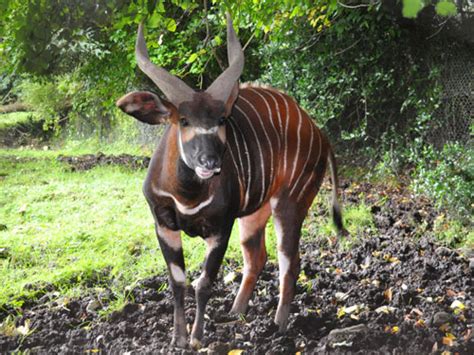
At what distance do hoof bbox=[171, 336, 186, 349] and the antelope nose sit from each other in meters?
1.01

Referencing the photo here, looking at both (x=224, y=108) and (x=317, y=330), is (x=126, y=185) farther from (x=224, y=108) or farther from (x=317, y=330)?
(x=224, y=108)

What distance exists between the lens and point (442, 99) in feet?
23.2

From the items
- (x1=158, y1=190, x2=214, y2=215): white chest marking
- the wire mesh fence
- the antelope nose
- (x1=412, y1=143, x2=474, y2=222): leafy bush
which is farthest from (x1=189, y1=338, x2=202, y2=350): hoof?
the wire mesh fence

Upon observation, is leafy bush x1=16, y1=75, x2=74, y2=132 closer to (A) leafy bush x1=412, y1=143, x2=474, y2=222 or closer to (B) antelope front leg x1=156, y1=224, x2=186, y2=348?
(A) leafy bush x1=412, y1=143, x2=474, y2=222

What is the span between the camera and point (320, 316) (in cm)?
377

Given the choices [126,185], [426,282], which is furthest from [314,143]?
[126,185]

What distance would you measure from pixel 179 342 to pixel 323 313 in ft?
3.28

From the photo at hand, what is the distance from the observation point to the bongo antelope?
2.78 metres

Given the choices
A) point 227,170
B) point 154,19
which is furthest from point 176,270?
point 154,19

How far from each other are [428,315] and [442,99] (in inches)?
152

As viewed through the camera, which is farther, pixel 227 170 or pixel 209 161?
pixel 227 170

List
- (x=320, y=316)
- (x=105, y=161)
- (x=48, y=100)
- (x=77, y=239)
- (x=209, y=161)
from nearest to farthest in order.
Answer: (x=209, y=161) < (x=320, y=316) < (x=77, y=239) < (x=105, y=161) < (x=48, y=100)

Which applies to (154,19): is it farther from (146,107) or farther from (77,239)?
(77,239)

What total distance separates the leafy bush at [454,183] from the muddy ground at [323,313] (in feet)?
2.10
